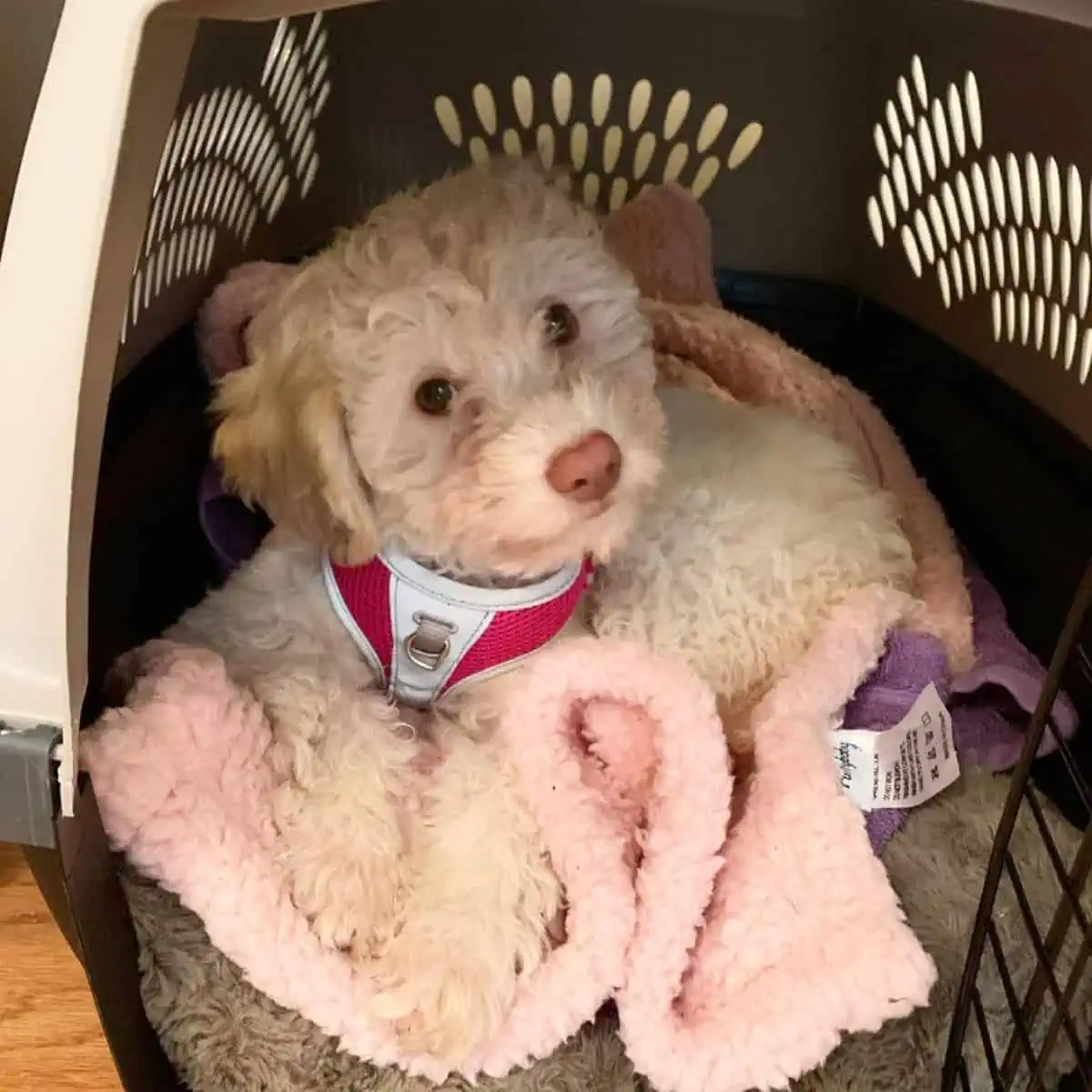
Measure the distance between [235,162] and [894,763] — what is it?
80 centimetres

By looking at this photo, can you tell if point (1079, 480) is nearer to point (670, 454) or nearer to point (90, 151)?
point (670, 454)

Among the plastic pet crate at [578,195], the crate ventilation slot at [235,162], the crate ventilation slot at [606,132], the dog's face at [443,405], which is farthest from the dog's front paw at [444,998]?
the crate ventilation slot at [606,132]

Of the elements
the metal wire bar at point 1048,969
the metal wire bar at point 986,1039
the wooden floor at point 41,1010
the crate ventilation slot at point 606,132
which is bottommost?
the wooden floor at point 41,1010

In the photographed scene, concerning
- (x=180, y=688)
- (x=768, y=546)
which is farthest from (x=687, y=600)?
(x=180, y=688)

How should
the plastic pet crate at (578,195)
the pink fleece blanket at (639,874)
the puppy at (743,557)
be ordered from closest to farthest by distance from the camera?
the plastic pet crate at (578,195)
the pink fleece blanket at (639,874)
the puppy at (743,557)

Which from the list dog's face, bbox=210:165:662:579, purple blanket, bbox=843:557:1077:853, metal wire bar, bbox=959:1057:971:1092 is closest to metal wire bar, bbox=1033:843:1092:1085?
metal wire bar, bbox=959:1057:971:1092

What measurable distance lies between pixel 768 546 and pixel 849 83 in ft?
1.90

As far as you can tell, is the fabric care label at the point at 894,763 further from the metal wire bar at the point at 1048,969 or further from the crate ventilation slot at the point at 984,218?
the crate ventilation slot at the point at 984,218

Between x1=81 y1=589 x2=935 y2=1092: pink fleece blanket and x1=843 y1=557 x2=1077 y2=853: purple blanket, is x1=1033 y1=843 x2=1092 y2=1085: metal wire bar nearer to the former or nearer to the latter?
x1=81 y1=589 x2=935 y2=1092: pink fleece blanket

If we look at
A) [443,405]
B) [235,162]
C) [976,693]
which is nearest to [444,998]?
[443,405]

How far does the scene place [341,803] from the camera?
3.00 feet

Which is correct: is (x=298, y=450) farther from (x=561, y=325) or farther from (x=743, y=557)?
(x=743, y=557)

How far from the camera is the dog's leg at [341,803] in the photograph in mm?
869

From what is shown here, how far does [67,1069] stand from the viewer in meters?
0.97
